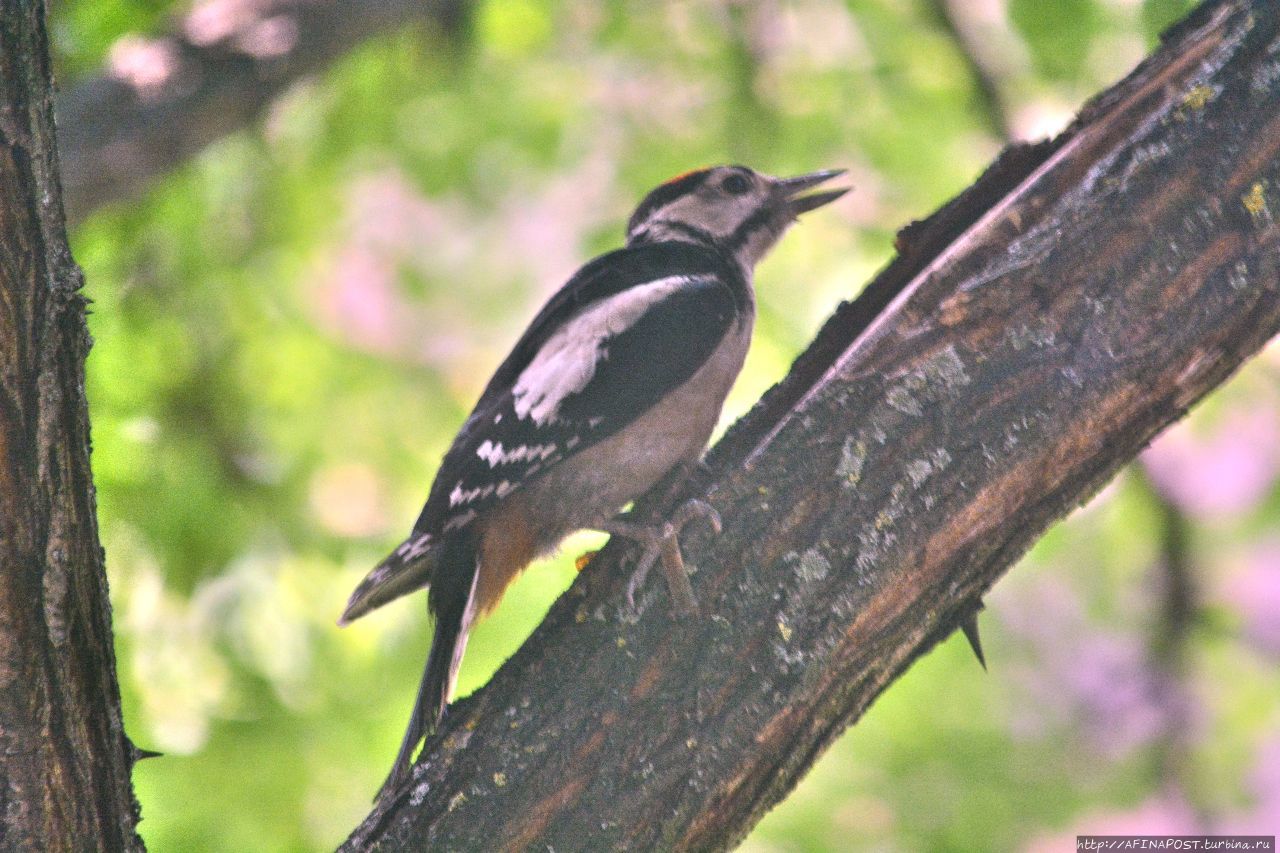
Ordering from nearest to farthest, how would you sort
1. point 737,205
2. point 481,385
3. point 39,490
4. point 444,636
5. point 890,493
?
point 39,490 → point 890,493 → point 444,636 → point 737,205 → point 481,385

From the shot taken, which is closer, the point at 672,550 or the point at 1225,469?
the point at 672,550

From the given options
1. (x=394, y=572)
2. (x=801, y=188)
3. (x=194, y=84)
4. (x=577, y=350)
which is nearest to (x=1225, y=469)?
(x=801, y=188)

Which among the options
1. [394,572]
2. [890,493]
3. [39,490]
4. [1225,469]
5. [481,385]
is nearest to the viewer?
[39,490]

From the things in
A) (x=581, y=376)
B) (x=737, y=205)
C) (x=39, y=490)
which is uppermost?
(x=737, y=205)

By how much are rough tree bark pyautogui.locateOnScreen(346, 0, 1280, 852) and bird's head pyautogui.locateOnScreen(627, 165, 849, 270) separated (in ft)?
5.44

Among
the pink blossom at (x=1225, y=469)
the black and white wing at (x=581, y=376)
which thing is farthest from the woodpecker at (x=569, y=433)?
the pink blossom at (x=1225, y=469)

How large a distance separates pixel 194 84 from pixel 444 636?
2451 millimetres

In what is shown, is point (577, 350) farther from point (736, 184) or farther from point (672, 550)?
point (736, 184)

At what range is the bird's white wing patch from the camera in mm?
3307

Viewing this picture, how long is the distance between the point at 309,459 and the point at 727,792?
358 centimetres

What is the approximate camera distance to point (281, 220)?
5.75 meters

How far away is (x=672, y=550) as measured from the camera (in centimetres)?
254

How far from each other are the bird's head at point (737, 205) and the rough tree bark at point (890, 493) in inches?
65.3

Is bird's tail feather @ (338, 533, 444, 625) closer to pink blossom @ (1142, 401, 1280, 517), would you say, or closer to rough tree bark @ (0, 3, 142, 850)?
rough tree bark @ (0, 3, 142, 850)
